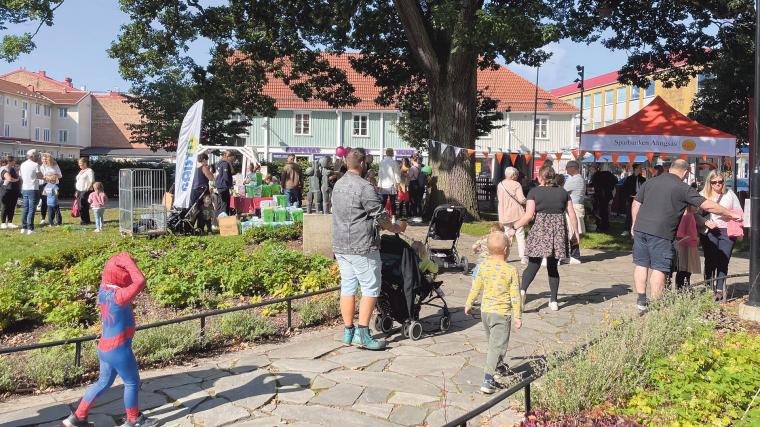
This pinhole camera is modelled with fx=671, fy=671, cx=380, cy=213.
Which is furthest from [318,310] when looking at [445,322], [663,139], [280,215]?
[663,139]

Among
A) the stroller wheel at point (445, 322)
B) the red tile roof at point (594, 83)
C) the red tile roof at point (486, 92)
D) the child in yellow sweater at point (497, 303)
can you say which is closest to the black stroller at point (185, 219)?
the stroller wheel at point (445, 322)

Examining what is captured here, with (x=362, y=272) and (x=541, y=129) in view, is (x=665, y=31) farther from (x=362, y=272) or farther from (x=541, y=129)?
(x=541, y=129)

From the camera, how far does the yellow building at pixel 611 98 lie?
65312mm

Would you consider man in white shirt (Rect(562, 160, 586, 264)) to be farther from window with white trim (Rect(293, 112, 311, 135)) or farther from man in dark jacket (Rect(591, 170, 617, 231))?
window with white trim (Rect(293, 112, 311, 135))

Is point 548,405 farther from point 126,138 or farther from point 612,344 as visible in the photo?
point 126,138

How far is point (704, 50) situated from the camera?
1950cm

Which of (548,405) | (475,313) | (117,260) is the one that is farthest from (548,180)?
(117,260)

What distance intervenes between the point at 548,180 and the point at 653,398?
15.1 feet

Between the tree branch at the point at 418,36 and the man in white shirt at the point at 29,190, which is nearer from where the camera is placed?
the man in white shirt at the point at 29,190

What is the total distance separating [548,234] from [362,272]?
3.05 meters

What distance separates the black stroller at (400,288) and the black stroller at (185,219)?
832 cm

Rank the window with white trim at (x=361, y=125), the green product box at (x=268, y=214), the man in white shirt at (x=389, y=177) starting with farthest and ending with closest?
1. the window with white trim at (x=361, y=125)
2. the man in white shirt at (x=389, y=177)
3. the green product box at (x=268, y=214)

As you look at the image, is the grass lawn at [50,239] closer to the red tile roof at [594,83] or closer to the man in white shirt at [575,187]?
the man in white shirt at [575,187]

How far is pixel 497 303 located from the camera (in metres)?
5.41
